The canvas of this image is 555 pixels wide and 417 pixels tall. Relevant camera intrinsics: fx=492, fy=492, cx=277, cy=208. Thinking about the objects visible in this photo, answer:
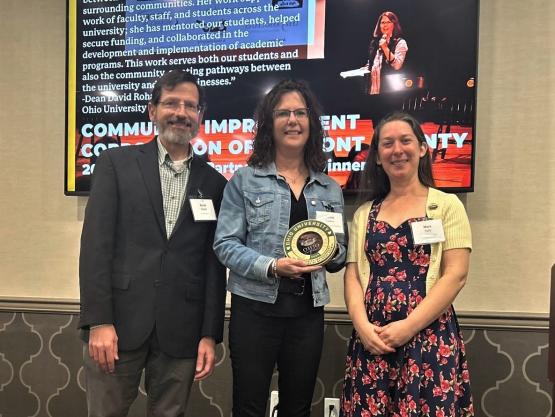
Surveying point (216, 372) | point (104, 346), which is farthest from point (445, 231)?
point (216, 372)

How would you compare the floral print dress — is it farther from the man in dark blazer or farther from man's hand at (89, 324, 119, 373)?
man's hand at (89, 324, 119, 373)

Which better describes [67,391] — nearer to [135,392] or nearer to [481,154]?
[135,392]

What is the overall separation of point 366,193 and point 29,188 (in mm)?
1978

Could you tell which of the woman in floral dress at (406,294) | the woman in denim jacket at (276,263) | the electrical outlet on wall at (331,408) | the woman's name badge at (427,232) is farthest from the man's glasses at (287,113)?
the electrical outlet on wall at (331,408)

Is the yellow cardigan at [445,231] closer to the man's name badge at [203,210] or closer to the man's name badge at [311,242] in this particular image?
the man's name badge at [311,242]

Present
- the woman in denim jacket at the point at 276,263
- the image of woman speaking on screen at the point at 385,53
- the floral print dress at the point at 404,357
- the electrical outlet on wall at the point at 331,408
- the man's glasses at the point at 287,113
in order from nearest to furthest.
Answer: the floral print dress at the point at 404,357, the woman in denim jacket at the point at 276,263, the man's glasses at the point at 287,113, the electrical outlet on wall at the point at 331,408, the image of woman speaking on screen at the point at 385,53

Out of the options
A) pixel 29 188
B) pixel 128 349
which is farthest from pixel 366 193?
pixel 29 188

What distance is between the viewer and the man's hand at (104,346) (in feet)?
5.17

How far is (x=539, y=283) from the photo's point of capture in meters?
2.33

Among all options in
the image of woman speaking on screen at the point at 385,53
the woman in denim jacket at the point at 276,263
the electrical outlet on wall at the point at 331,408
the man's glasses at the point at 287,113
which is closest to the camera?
the woman in denim jacket at the point at 276,263

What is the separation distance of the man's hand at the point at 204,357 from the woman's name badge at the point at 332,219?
57 cm


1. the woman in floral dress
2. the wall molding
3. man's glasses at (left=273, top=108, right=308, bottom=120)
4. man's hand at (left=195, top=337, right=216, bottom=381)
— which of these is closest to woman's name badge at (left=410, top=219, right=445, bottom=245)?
the woman in floral dress

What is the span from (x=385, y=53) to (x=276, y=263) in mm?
1309

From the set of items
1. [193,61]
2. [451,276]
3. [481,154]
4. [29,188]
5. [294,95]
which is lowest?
[451,276]
